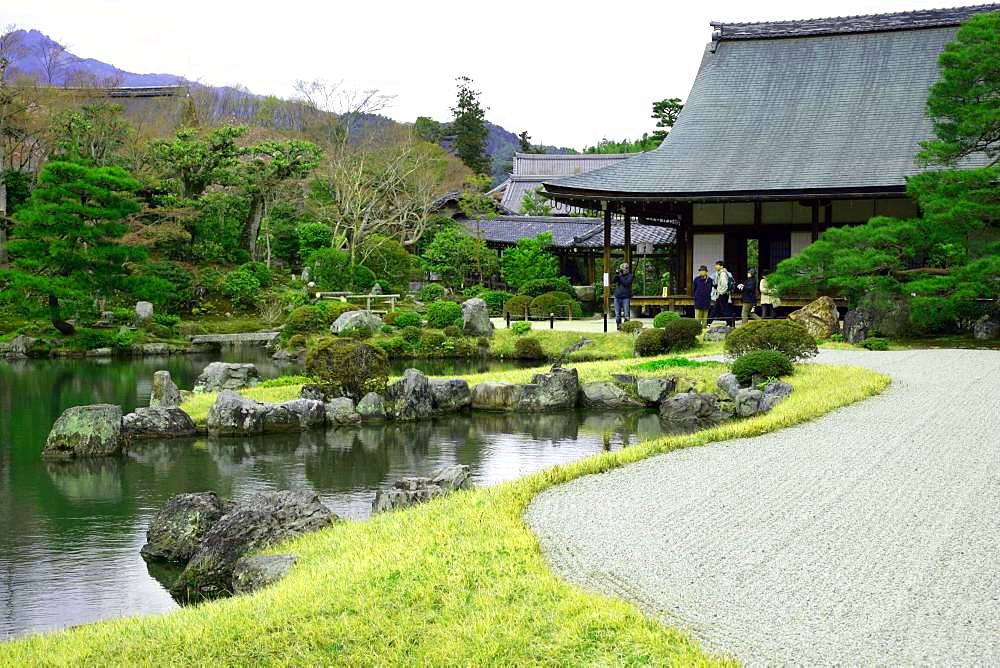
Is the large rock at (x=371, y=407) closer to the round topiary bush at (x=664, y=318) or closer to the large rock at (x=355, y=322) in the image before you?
the round topiary bush at (x=664, y=318)

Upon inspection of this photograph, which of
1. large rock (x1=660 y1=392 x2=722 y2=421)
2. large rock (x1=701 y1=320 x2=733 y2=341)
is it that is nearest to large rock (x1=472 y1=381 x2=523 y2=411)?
large rock (x1=660 y1=392 x2=722 y2=421)

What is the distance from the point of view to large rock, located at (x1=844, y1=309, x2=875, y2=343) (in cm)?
1919

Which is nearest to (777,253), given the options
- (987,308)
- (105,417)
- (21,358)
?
(987,308)

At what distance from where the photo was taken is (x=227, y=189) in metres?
35.1

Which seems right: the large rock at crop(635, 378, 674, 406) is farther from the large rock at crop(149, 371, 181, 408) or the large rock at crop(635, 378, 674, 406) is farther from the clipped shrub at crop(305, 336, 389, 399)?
the large rock at crop(149, 371, 181, 408)

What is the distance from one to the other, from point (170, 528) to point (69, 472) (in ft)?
14.1

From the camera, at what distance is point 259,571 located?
7.17m

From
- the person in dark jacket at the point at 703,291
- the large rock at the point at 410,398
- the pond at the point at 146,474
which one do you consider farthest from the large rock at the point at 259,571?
the person in dark jacket at the point at 703,291

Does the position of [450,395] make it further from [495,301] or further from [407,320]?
[495,301]

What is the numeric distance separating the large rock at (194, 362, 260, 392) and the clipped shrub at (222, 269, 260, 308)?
13.5 metres

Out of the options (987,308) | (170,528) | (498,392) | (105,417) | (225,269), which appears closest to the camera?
(170,528)

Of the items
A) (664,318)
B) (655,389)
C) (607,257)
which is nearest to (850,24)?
(607,257)

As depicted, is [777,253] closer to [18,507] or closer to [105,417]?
[105,417]

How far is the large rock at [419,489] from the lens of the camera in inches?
352
